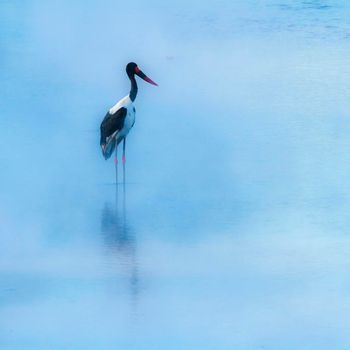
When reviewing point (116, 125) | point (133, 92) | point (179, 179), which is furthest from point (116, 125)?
point (179, 179)

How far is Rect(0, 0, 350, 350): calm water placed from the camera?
3.97 m

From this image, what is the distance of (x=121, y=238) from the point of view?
474 cm

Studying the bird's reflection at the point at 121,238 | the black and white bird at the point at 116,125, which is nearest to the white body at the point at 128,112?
the black and white bird at the point at 116,125

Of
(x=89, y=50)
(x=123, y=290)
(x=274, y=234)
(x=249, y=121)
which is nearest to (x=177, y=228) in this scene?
(x=274, y=234)

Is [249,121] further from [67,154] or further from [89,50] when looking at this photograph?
Answer: [89,50]

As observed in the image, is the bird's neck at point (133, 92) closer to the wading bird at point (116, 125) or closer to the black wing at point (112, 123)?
the wading bird at point (116, 125)

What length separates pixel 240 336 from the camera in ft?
12.4

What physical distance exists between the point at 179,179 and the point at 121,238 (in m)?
0.74

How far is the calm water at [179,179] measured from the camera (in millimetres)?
3973

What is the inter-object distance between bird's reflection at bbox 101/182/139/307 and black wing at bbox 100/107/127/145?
60 cm

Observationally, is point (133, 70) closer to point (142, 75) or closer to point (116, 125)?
point (142, 75)

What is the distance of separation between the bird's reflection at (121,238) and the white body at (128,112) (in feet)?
2.07

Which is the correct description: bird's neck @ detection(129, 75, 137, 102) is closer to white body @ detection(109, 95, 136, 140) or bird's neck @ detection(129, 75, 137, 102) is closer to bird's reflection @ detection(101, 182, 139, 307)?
white body @ detection(109, 95, 136, 140)

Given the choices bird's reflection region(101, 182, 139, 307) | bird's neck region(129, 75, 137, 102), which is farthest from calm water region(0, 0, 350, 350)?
bird's neck region(129, 75, 137, 102)
